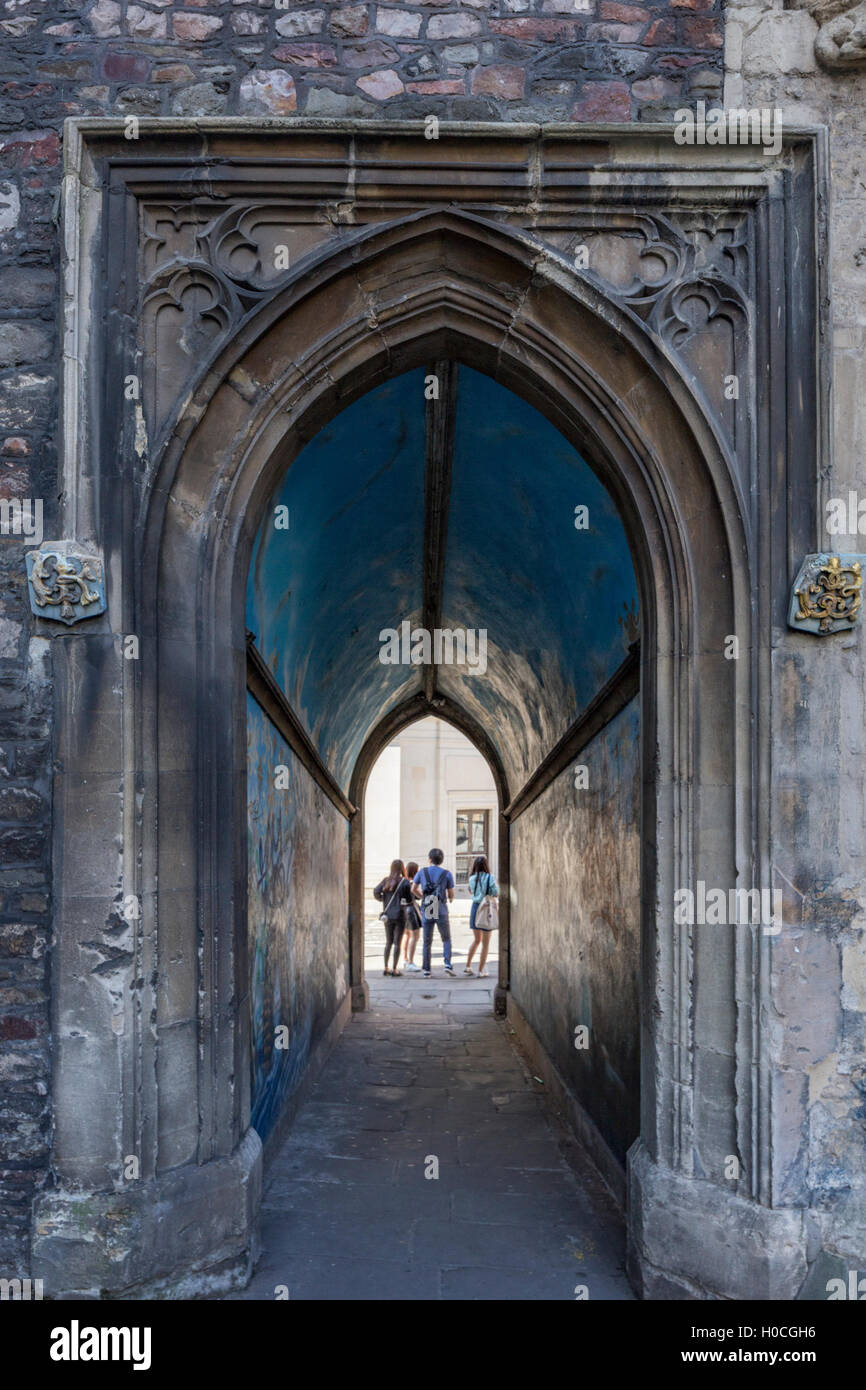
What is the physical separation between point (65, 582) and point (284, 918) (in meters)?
2.72

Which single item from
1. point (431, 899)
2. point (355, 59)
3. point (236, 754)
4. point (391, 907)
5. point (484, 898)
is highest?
point (355, 59)

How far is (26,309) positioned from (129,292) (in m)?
0.41

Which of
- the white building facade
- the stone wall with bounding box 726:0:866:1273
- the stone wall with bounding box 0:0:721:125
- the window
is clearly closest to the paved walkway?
the stone wall with bounding box 726:0:866:1273

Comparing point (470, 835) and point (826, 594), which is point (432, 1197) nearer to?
point (826, 594)

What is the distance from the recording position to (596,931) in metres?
5.20

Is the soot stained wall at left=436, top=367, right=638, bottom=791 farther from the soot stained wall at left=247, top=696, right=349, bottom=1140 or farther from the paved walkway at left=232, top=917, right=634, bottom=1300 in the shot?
A: the paved walkway at left=232, top=917, right=634, bottom=1300

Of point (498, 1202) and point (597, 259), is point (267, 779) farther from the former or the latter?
point (597, 259)

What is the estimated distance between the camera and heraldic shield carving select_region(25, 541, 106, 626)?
323 centimetres

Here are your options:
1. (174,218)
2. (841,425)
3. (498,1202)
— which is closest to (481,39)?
(174,218)

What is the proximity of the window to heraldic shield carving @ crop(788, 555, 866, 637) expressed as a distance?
21029 mm

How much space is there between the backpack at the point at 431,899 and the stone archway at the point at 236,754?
28.4 feet

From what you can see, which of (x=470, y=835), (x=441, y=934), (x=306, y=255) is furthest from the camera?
(x=470, y=835)

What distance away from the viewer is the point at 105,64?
11.3 feet

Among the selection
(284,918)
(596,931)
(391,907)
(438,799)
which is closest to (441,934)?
(391,907)
